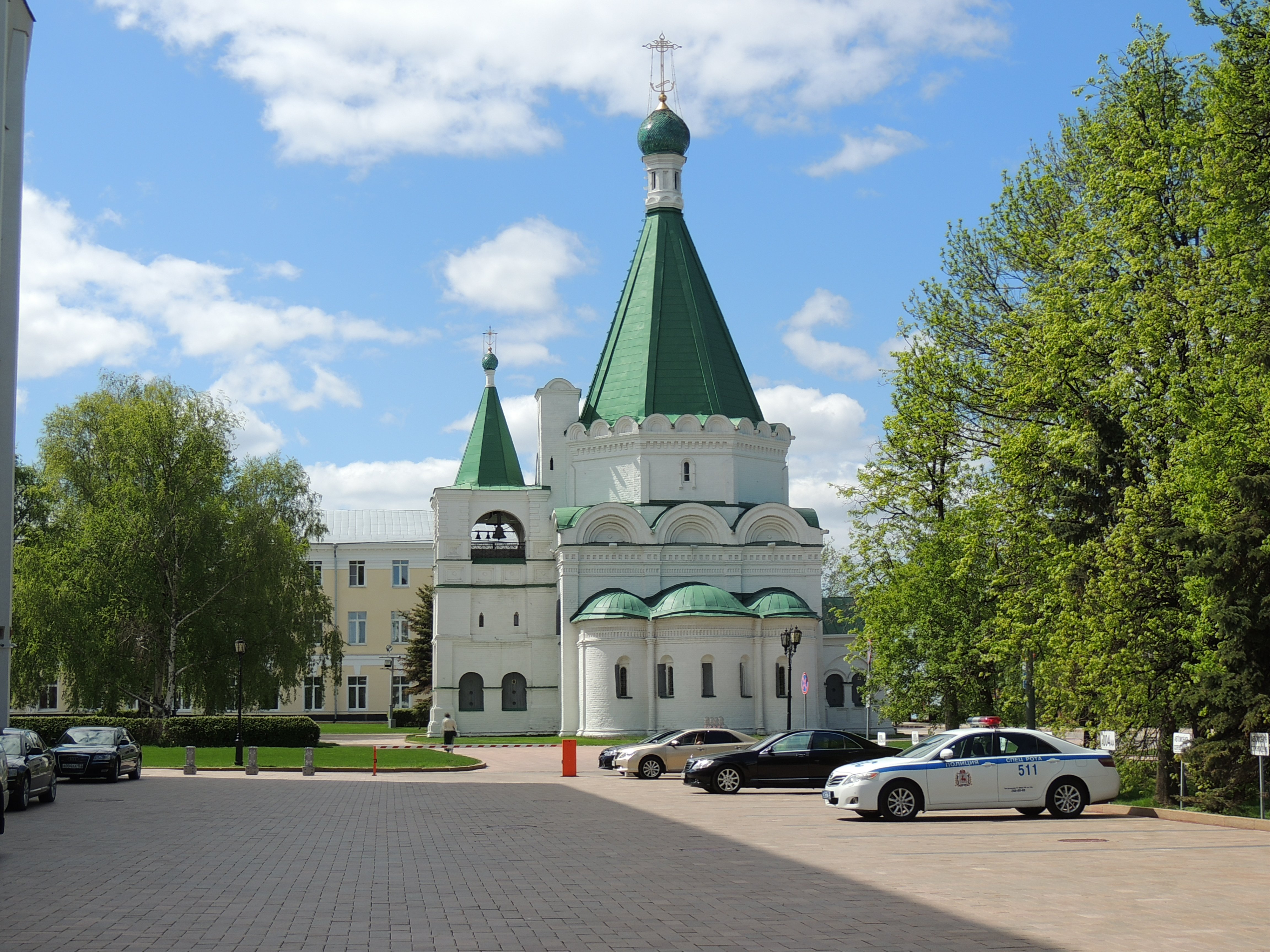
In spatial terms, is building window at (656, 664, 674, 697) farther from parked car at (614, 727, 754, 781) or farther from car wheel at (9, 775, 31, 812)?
car wheel at (9, 775, 31, 812)

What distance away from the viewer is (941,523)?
30891 millimetres

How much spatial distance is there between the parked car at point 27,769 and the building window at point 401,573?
56406mm

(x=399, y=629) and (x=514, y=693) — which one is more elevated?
(x=399, y=629)

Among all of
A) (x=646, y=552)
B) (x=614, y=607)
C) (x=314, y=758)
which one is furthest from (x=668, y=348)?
(x=314, y=758)

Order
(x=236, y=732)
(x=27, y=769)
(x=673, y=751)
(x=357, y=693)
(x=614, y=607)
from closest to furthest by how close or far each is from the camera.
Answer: (x=27, y=769) < (x=673, y=751) < (x=236, y=732) < (x=614, y=607) < (x=357, y=693)

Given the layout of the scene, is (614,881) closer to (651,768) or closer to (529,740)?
(651,768)

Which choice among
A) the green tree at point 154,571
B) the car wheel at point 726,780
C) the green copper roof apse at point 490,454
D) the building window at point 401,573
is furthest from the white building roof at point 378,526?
the car wheel at point 726,780

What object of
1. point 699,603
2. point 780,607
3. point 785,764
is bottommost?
point 785,764

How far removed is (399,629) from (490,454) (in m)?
22.3

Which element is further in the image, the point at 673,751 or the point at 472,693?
the point at 472,693

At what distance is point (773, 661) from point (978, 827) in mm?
34838

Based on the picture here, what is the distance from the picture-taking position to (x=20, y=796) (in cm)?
2102

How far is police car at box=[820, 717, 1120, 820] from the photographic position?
19125 millimetres

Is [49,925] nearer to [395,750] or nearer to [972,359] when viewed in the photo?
[972,359]
